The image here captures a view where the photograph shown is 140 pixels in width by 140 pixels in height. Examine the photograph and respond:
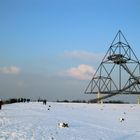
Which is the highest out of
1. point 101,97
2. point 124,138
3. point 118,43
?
point 118,43

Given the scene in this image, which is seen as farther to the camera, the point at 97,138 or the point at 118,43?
the point at 118,43

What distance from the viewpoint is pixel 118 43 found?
203 ft

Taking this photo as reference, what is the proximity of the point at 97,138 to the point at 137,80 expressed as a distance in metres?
45.2

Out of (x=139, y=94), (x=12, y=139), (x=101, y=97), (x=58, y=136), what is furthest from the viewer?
(x=101, y=97)

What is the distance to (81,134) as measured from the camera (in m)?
16.4

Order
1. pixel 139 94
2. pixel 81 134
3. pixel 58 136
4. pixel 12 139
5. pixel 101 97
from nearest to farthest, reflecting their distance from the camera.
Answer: pixel 12 139, pixel 58 136, pixel 81 134, pixel 139 94, pixel 101 97

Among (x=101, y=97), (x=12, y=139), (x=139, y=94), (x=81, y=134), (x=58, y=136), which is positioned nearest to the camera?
(x=12, y=139)

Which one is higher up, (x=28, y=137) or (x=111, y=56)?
(x=111, y=56)

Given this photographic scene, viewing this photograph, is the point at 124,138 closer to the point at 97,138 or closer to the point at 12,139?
the point at 97,138

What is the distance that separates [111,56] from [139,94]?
7.97 meters

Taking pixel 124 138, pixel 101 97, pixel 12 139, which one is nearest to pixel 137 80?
pixel 101 97

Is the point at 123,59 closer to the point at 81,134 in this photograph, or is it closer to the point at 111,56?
the point at 111,56

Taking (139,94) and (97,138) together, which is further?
(139,94)

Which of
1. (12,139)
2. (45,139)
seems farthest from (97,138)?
(12,139)
